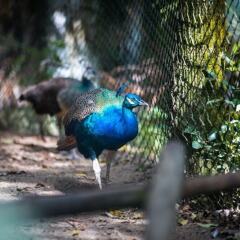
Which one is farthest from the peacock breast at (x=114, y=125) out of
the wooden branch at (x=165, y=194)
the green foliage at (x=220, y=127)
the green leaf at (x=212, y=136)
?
the wooden branch at (x=165, y=194)

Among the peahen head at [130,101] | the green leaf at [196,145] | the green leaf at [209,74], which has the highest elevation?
the green leaf at [209,74]

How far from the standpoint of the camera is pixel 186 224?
5324 millimetres

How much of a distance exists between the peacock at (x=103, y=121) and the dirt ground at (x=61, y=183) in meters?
0.52

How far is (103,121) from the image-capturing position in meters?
6.42

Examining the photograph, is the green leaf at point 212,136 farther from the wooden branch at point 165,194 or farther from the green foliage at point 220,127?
the wooden branch at point 165,194

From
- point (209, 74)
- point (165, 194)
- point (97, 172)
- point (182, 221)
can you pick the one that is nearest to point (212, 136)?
point (209, 74)

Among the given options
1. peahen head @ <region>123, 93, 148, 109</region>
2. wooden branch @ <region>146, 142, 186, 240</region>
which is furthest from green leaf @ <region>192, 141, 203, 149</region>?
wooden branch @ <region>146, 142, 186, 240</region>

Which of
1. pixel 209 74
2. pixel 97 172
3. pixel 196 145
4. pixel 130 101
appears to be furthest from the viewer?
pixel 97 172

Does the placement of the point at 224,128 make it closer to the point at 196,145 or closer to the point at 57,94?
the point at 196,145

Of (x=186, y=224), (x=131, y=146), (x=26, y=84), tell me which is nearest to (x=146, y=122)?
(x=131, y=146)

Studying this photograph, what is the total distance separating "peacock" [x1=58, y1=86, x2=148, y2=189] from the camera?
6.40 metres

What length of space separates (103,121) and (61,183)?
1007 millimetres

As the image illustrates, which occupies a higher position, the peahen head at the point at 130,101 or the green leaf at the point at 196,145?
the peahen head at the point at 130,101

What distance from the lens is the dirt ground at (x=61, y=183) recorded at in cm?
513
